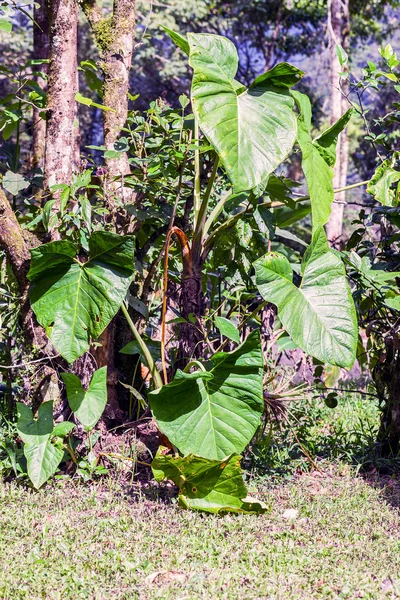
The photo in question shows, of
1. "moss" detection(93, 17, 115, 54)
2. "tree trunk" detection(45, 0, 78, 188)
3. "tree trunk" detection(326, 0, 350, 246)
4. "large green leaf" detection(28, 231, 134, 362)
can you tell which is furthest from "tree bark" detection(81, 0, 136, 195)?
"tree trunk" detection(326, 0, 350, 246)

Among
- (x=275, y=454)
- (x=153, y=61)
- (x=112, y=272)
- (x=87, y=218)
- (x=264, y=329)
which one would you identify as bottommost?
(x=275, y=454)

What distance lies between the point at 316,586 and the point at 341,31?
14.8m

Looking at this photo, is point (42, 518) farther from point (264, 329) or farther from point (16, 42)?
point (16, 42)

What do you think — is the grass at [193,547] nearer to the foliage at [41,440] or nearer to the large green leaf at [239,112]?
the foliage at [41,440]

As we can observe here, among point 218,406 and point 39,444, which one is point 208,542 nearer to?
point 218,406

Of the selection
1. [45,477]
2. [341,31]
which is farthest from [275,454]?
[341,31]

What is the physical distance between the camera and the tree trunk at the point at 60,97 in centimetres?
347

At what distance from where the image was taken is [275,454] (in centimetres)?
360

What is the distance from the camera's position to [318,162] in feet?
9.74

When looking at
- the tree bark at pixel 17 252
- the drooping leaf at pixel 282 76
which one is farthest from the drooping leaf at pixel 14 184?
the drooping leaf at pixel 282 76

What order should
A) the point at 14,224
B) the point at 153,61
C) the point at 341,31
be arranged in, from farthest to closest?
the point at 153,61 < the point at 341,31 < the point at 14,224

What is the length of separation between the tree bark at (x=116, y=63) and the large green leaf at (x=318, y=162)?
3.34 feet

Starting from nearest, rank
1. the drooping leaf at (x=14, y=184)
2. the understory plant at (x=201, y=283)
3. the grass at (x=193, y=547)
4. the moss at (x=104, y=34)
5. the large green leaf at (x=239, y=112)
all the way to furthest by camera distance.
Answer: the grass at (x=193, y=547) < the large green leaf at (x=239, y=112) < the understory plant at (x=201, y=283) < the drooping leaf at (x=14, y=184) < the moss at (x=104, y=34)

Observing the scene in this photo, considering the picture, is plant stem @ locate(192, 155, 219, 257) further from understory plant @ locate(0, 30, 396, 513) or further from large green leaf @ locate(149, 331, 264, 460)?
large green leaf @ locate(149, 331, 264, 460)
